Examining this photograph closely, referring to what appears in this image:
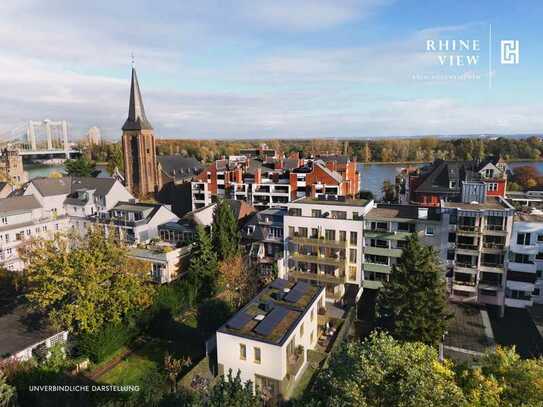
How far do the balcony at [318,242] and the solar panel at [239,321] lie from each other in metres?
14.9

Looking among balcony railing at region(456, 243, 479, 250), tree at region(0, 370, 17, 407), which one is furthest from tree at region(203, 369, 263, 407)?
balcony railing at region(456, 243, 479, 250)

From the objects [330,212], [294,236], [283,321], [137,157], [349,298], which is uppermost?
[137,157]

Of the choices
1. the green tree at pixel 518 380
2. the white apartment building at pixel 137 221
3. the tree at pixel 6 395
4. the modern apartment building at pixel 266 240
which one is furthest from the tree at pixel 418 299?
the white apartment building at pixel 137 221

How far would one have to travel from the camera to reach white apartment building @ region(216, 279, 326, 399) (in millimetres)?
22812

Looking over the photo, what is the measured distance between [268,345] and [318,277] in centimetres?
1671

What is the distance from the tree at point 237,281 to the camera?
3569cm

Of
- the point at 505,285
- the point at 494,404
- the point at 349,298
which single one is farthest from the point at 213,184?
the point at 494,404

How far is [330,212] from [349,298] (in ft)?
29.8

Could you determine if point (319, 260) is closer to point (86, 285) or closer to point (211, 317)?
point (211, 317)

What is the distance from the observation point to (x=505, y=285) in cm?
3472

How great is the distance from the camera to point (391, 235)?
36.2m

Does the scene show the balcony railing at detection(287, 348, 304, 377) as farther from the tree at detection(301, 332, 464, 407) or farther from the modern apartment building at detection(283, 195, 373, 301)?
the modern apartment building at detection(283, 195, 373, 301)

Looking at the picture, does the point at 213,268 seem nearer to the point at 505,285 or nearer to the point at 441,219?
the point at 441,219

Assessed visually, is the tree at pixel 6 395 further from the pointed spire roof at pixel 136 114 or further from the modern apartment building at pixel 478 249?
the pointed spire roof at pixel 136 114
